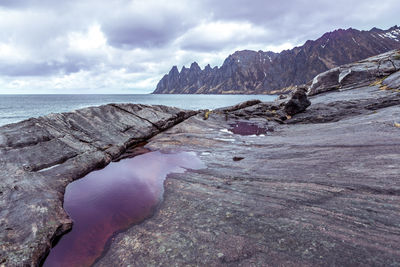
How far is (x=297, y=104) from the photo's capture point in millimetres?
34312

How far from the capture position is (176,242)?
768 centimetres

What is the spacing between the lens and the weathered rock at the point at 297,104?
34.3m

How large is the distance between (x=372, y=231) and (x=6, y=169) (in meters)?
18.5

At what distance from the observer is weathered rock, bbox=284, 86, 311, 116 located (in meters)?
34.3

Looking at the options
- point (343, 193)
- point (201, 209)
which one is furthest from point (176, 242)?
point (343, 193)

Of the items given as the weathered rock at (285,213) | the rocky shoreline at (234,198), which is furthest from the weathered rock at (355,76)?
the weathered rock at (285,213)

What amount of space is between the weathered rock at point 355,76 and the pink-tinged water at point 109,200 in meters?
42.4

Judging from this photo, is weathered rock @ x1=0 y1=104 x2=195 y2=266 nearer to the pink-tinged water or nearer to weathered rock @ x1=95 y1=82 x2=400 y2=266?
the pink-tinged water

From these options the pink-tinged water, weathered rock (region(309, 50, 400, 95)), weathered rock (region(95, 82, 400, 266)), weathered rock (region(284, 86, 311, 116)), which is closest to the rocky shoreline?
weathered rock (region(95, 82, 400, 266))

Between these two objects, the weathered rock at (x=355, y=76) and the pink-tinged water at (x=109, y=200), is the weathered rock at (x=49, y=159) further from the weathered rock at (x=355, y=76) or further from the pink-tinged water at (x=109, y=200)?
the weathered rock at (x=355, y=76)

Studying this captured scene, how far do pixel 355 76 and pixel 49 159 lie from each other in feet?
178

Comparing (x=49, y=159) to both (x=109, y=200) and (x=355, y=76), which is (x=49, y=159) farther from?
(x=355, y=76)

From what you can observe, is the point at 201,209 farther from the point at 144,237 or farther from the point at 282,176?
the point at 282,176

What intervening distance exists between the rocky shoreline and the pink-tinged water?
0.62 m
